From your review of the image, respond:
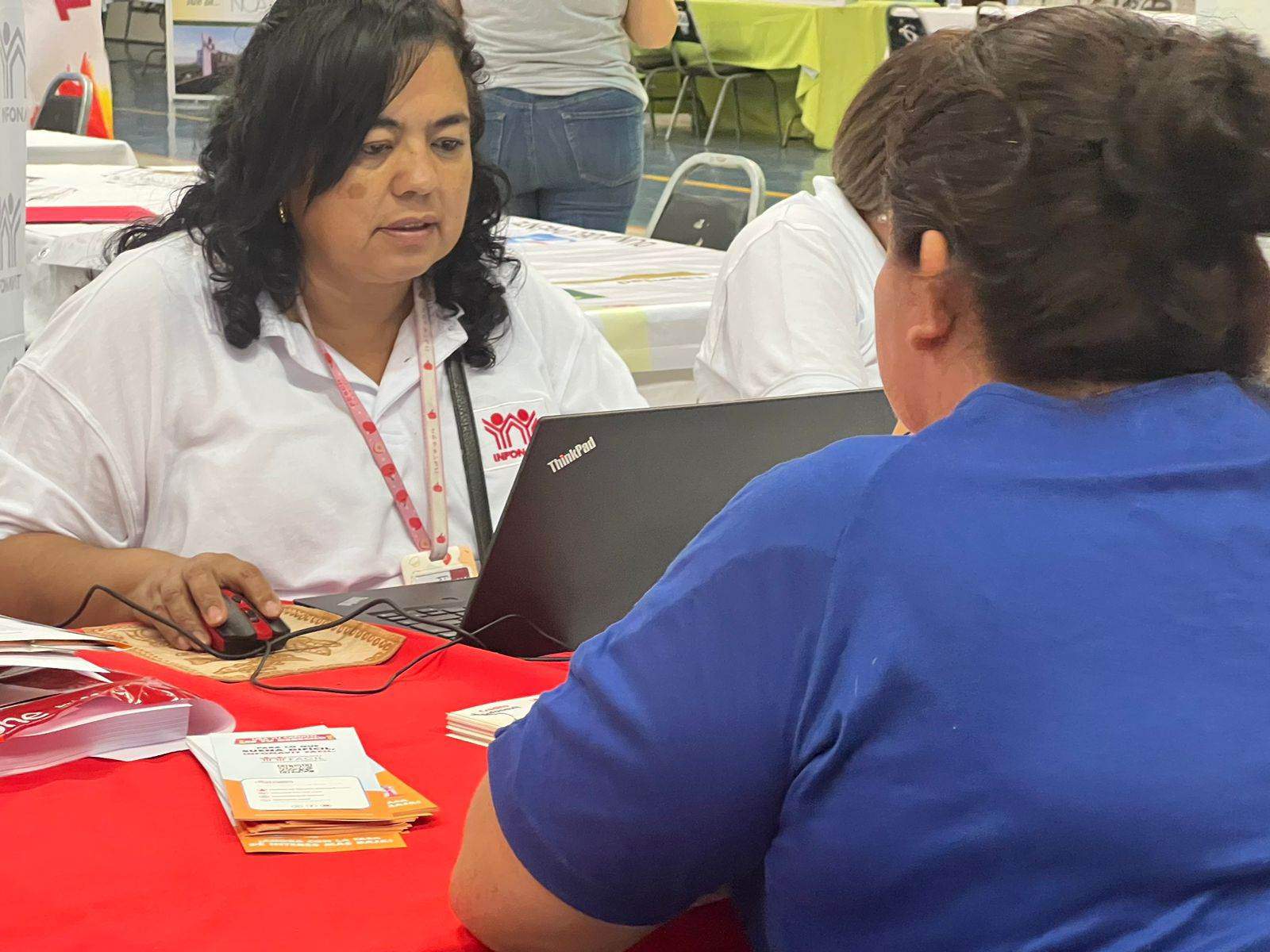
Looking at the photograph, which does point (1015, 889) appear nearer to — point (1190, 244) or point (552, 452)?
point (1190, 244)

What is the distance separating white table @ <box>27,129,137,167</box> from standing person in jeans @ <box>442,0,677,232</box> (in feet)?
6.54

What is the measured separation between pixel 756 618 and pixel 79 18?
6867 millimetres

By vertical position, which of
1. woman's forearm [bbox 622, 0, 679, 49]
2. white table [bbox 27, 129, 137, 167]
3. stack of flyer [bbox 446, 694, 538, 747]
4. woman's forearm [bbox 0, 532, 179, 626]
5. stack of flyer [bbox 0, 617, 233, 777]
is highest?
woman's forearm [bbox 622, 0, 679, 49]

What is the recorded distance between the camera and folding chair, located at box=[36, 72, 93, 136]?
6.39 meters

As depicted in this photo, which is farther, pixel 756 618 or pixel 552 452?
pixel 552 452

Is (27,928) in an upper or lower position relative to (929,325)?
lower

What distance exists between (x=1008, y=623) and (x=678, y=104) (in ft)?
40.9

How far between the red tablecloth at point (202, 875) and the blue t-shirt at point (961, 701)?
7cm

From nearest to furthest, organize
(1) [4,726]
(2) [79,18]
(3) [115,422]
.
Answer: (1) [4,726], (3) [115,422], (2) [79,18]

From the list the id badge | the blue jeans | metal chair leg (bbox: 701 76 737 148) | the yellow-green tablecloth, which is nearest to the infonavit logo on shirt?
the id badge

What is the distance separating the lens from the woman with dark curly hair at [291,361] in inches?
70.0

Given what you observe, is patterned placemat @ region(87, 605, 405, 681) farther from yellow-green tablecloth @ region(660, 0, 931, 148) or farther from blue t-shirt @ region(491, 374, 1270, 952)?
yellow-green tablecloth @ region(660, 0, 931, 148)

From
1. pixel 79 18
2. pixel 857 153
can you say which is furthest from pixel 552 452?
pixel 79 18

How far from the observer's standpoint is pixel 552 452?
134 cm
